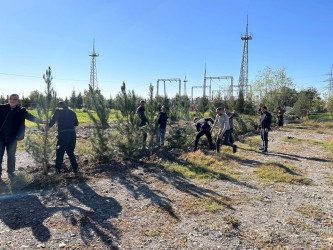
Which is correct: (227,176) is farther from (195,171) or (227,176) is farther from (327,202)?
(327,202)

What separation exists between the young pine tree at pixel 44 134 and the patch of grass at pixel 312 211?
5.14 meters

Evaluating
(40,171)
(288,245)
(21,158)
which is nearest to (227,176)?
(288,245)

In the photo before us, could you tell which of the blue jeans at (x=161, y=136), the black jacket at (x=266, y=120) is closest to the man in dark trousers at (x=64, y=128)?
the blue jeans at (x=161, y=136)

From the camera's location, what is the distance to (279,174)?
607cm

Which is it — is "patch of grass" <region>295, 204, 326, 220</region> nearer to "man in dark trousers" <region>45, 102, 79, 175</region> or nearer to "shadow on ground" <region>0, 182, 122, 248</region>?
"shadow on ground" <region>0, 182, 122, 248</region>

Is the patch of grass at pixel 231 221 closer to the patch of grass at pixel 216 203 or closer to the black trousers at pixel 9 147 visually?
the patch of grass at pixel 216 203

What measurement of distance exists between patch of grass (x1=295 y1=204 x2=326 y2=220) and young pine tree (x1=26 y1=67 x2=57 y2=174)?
5145mm

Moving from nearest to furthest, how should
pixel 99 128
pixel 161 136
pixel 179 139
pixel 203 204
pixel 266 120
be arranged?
pixel 203 204, pixel 99 128, pixel 266 120, pixel 179 139, pixel 161 136

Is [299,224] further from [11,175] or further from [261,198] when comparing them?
[11,175]

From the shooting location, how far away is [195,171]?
630 cm

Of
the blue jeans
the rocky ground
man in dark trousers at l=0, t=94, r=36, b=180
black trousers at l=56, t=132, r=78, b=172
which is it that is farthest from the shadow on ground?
the blue jeans

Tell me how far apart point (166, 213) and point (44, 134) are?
11.0 ft

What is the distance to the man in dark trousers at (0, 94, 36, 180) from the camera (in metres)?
5.02

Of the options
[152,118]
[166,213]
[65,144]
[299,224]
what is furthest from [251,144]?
[65,144]
